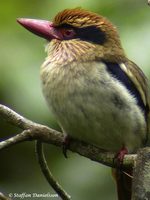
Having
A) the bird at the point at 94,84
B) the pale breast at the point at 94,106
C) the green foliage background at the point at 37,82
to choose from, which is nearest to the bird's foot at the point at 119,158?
the bird at the point at 94,84

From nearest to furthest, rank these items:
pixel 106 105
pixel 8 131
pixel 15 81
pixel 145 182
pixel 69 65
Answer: pixel 145 182
pixel 106 105
pixel 69 65
pixel 15 81
pixel 8 131

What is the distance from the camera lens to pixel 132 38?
14.8 feet

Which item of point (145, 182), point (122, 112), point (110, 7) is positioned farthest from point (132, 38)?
point (145, 182)

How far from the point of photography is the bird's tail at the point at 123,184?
4.19 m

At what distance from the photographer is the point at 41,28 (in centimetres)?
437

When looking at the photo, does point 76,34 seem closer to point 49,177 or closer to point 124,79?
point 124,79

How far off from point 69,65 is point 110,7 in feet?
2.18

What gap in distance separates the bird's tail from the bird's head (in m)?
0.66

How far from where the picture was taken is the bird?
3936 mm

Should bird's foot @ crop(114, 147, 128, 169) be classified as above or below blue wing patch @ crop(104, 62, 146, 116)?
below

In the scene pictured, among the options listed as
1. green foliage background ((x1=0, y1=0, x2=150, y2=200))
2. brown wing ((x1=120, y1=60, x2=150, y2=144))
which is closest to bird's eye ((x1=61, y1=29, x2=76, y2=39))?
green foliage background ((x1=0, y1=0, x2=150, y2=200))

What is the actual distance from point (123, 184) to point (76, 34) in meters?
0.92

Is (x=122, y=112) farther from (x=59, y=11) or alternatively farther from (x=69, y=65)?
(x=59, y=11)

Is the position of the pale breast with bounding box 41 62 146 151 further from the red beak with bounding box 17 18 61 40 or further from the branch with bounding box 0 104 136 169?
the red beak with bounding box 17 18 61 40
